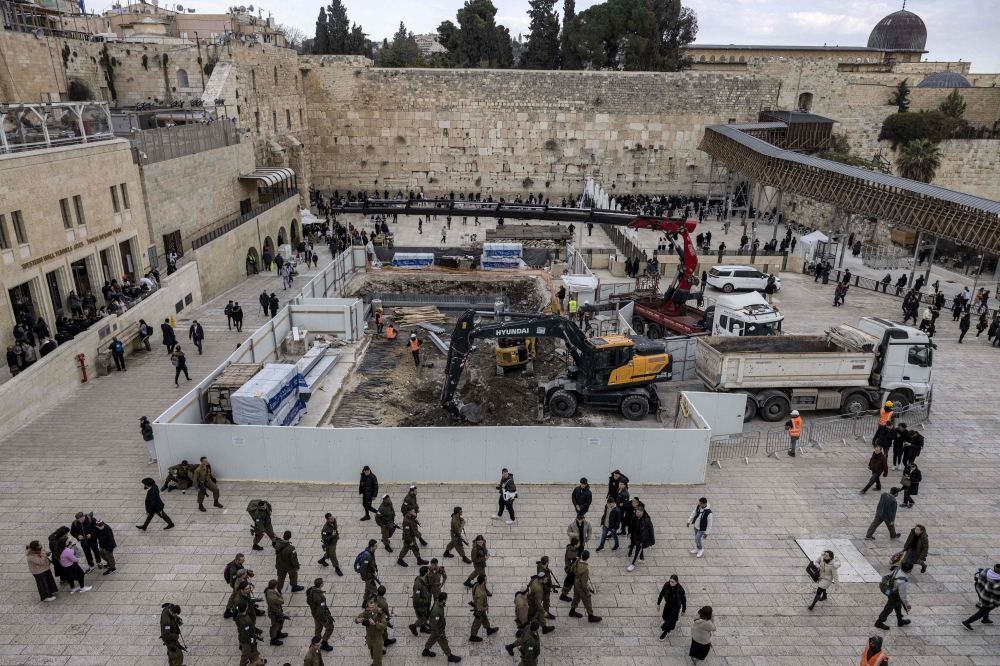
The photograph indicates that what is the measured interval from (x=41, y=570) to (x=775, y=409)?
14.4 m

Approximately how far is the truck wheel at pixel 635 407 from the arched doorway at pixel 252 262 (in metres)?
18.1

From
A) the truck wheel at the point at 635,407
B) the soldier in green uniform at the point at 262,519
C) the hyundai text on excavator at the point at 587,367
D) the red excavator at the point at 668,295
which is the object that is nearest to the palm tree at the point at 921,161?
the red excavator at the point at 668,295

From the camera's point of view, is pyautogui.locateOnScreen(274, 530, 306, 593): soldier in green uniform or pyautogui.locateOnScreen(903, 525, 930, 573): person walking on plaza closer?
pyautogui.locateOnScreen(274, 530, 306, 593): soldier in green uniform

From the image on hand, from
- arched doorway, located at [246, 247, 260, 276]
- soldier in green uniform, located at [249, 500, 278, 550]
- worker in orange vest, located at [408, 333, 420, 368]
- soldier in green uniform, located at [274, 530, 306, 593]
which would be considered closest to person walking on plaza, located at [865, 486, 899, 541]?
soldier in green uniform, located at [274, 530, 306, 593]

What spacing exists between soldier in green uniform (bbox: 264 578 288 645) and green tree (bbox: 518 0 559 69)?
5137 cm

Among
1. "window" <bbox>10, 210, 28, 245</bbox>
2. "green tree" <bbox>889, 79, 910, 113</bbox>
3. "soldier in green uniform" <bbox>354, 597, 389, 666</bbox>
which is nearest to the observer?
"soldier in green uniform" <bbox>354, 597, 389, 666</bbox>

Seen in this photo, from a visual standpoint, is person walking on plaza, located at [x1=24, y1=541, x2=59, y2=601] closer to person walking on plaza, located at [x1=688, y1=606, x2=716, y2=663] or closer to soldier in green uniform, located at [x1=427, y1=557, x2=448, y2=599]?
soldier in green uniform, located at [x1=427, y1=557, x2=448, y2=599]

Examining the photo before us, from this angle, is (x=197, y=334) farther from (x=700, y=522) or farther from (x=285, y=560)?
(x=700, y=522)

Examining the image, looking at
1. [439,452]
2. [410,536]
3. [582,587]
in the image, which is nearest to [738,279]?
[439,452]

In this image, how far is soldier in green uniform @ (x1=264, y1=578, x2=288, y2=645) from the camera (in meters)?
8.34

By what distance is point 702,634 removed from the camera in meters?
8.01

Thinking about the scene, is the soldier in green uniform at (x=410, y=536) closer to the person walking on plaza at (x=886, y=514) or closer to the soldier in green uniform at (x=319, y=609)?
the soldier in green uniform at (x=319, y=609)

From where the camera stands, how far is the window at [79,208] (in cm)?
1817

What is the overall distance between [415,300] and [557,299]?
19.6 feet
